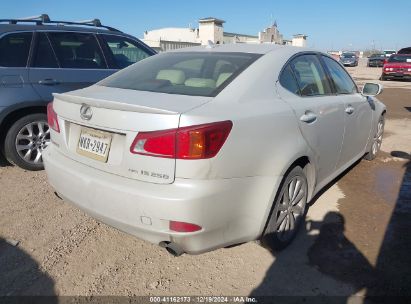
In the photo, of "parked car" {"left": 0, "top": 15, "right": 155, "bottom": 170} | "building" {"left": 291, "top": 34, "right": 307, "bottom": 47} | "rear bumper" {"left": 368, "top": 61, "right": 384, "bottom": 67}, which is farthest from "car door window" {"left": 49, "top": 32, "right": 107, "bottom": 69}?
"rear bumper" {"left": 368, "top": 61, "right": 384, "bottom": 67}

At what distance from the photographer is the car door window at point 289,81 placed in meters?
2.99

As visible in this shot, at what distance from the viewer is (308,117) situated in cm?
303

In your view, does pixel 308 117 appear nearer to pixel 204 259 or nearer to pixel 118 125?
pixel 204 259

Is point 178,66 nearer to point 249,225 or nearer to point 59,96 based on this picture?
point 59,96

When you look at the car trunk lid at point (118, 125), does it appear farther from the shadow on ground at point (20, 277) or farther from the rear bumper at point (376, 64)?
the rear bumper at point (376, 64)

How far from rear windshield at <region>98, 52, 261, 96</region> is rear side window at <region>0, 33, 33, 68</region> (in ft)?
6.29

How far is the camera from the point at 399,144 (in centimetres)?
675

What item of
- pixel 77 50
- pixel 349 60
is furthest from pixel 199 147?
pixel 349 60

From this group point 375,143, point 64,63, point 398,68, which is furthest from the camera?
point 398,68

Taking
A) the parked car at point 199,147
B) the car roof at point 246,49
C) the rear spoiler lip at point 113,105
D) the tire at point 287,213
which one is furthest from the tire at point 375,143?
the rear spoiler lip at point 113,105

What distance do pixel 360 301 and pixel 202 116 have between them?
165 cm

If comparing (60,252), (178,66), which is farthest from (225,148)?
(60,252)

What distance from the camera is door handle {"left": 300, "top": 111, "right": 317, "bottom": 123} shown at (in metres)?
2.97

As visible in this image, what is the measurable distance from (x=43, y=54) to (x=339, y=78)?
3.62 metres
